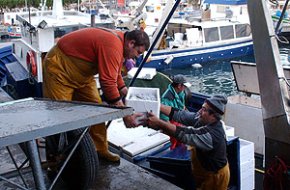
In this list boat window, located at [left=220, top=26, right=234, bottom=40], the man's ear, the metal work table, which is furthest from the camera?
boat window, located at [left=220, top=26, right=234, bottom=40]

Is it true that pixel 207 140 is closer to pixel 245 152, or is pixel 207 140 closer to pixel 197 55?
pixel 245 152

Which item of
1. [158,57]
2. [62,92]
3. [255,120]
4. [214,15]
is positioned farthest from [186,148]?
[214,15]

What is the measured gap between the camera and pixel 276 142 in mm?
3641

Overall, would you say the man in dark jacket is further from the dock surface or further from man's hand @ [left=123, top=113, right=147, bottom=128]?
the dock surface

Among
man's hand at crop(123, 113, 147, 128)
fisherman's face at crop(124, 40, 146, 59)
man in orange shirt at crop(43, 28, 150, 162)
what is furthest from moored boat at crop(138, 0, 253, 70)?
man's hand at crop(123, 113, 147, 128)

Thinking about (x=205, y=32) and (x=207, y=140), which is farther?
(x=205, y=32)

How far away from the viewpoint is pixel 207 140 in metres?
3.63

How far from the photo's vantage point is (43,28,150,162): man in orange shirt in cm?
375

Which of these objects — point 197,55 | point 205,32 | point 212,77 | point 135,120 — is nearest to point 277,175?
point 135,120

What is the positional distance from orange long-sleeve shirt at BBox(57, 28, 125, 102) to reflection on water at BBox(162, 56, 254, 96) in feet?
45.8

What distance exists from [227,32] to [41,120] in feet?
69.9

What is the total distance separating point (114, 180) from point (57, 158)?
0.72m

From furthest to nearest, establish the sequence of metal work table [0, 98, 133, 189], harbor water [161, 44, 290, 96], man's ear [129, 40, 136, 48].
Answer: harbor water [161, 44, 290, 96], man's ear [129, 40, 136, 48], metal work table [0, 98, 133, 189]

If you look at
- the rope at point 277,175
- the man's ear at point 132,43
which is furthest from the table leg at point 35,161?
the rope at point 277,175
